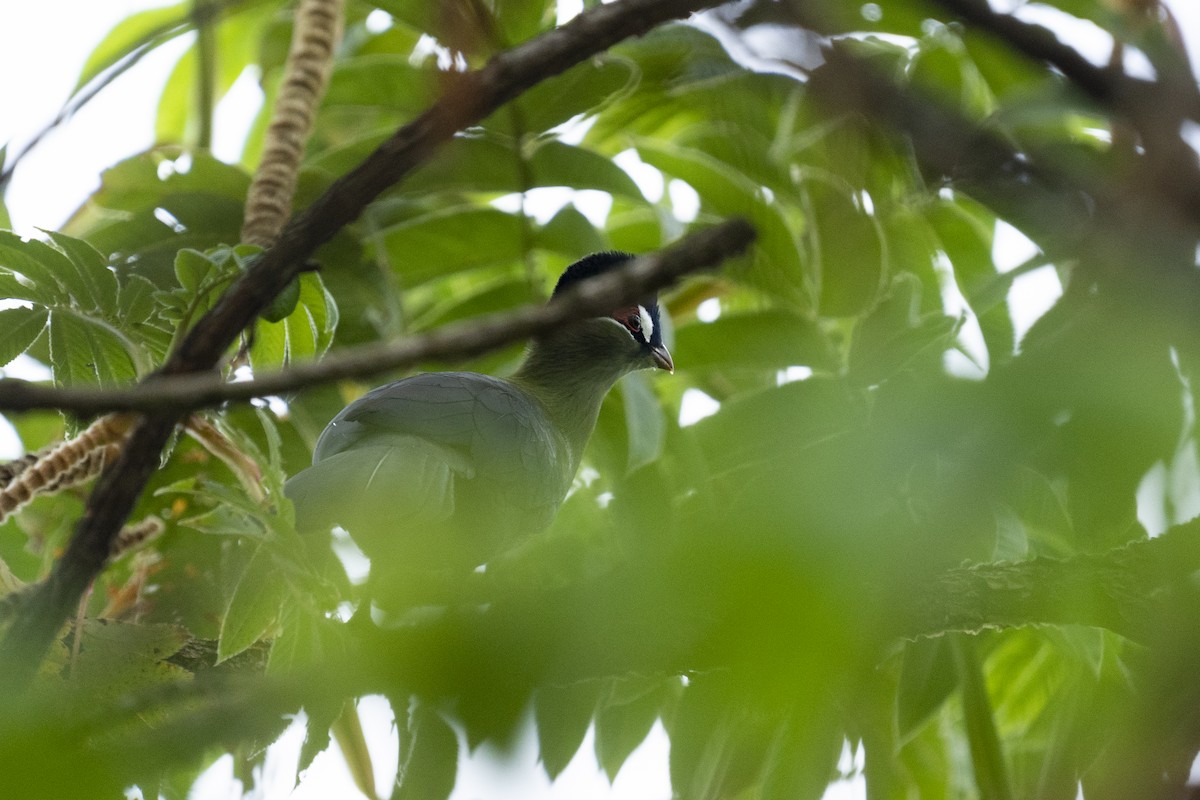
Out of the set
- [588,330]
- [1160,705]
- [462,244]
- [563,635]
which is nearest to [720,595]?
[563,635]

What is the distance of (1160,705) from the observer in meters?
0.56

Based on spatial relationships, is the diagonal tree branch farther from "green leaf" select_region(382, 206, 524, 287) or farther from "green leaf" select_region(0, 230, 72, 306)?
"green leaf" select_region(382, 206, 524, 287)

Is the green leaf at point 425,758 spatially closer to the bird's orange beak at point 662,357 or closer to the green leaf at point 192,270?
the green leaf at point 192,270

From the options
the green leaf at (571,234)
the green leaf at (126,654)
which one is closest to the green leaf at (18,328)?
the green leaf at (126,654)

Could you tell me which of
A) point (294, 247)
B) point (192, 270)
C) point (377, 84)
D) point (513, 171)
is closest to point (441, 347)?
point (294, 247)

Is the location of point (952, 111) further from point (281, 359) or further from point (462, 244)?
point (462, 244)

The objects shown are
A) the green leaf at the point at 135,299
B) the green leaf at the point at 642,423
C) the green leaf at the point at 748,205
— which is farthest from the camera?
the green leaf at the point at 748,205

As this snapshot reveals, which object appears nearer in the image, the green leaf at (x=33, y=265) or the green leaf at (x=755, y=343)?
the green leaf at (x=33, y=265)

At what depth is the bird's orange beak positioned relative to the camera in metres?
2.63

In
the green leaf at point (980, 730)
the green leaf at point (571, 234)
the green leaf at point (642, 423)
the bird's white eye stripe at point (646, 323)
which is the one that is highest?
the green leaf at point (571, 234)

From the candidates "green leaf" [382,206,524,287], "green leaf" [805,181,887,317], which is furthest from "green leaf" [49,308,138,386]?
"green leaf" [805,181,887,317]

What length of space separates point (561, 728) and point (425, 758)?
64 cm

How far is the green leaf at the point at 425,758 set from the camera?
2.33 ft

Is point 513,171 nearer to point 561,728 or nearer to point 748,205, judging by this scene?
point 748,205
